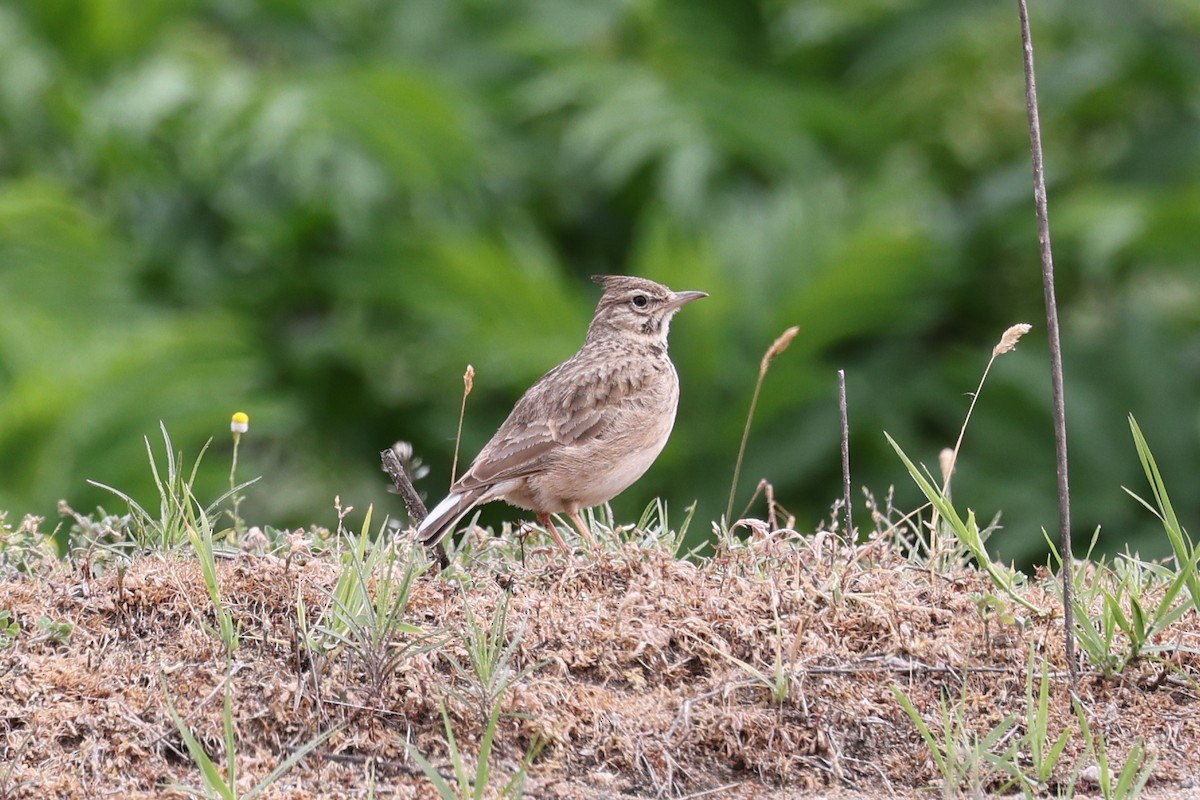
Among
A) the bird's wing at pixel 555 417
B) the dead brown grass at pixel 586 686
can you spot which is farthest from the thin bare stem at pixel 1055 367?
A: the bird's wing at pixel 555 417

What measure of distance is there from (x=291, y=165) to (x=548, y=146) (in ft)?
6.14

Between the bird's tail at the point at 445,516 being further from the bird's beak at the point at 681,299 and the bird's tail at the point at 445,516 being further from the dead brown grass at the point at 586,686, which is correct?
the bird's beak at the point at 681,299

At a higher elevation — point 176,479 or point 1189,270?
point 176,479

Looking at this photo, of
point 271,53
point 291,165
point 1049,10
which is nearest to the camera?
point 291,165

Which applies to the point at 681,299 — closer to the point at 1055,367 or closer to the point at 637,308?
the point at 637,308

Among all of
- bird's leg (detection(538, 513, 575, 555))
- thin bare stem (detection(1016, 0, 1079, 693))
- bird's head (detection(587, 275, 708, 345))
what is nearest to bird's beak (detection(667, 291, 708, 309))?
bird's head (detection(587, 275, 708, 345))

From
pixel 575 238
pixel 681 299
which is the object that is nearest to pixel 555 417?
pixel 681 299

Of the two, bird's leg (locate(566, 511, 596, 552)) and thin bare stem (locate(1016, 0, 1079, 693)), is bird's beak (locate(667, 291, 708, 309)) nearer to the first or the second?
bird's leg (locate(566, 511, 596, 552))

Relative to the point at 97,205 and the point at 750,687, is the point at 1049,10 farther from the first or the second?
the point at 750,687

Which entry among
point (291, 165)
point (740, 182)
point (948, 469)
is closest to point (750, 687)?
point (948, 469)

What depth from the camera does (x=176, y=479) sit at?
3664 mm

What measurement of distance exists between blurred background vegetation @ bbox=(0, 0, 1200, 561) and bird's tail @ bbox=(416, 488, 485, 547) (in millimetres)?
2795

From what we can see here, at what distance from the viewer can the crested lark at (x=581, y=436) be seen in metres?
4.62

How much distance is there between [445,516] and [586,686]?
1078 millimetres
